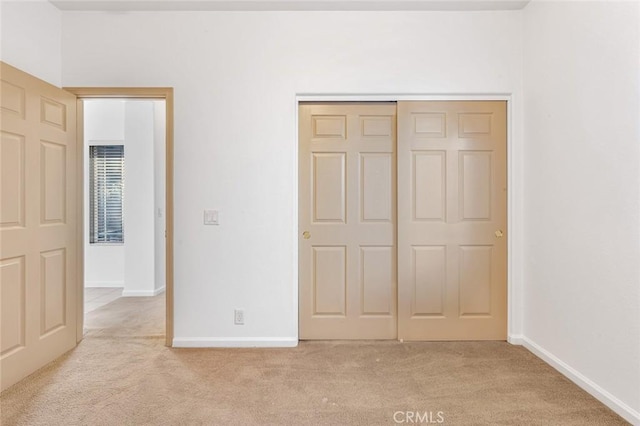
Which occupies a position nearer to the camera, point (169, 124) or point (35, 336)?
point (35, 336)

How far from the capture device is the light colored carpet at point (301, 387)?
191 centimetres

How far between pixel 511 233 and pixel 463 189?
56cm

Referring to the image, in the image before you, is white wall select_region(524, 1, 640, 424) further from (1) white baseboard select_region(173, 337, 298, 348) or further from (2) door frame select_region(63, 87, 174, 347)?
(2) door frame select_region(63, 87, 174, 347)

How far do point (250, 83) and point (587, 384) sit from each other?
10.7ft

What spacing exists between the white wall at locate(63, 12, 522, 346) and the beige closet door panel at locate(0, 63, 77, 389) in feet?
1.97

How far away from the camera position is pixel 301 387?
2221mm

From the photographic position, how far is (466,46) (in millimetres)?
2900

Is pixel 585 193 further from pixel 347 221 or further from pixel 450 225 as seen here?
pixel 347 221

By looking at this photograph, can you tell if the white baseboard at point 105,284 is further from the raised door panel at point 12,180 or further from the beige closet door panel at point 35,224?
the raised door panel at point 12,180

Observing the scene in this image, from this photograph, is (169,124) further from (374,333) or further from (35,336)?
(374,333)

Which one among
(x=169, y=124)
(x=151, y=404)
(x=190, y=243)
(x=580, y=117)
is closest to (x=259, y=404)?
(x=151, y=404)

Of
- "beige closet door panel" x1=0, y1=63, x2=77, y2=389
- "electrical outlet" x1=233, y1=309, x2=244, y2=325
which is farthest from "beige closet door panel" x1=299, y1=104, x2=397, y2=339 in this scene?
"beige closet door panel" x1=0, y1=63, x2=77, y2=389

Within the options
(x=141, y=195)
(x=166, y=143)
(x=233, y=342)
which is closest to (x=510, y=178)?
(x=233, y=342)

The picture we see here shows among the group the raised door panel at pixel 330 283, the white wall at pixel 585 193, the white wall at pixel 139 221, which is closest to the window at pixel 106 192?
the white wall at pixel 139 221
